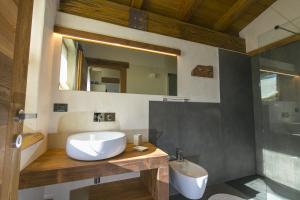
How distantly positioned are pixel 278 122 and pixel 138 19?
259cm

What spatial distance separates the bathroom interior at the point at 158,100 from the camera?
1.21m

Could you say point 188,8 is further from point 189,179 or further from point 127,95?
point 189,179

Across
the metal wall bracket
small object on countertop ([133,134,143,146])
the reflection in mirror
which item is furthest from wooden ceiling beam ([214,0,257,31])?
small object on countertop ([133,134,143,146])

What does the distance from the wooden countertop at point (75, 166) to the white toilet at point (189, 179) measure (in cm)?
42

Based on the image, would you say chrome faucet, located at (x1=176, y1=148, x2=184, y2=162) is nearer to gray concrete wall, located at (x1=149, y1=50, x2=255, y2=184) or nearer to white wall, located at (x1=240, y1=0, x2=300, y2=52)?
gray concrete wall, located at (x1=149, y1=50, x2=255, y2=184)

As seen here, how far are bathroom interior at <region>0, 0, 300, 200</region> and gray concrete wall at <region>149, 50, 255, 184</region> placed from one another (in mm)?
18

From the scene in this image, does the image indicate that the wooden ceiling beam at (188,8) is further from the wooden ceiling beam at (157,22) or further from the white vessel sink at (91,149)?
the white vessel sink at (91,149)

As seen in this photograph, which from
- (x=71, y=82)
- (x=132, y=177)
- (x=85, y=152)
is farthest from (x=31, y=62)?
(x=132, y=177)

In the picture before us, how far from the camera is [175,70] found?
7.31 feet

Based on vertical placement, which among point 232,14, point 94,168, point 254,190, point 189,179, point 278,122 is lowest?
point 254,190

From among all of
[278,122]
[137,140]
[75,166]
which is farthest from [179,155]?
[278,122]

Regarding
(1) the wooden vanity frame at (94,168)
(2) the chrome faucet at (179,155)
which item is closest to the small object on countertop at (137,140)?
(1) the wooden vanity frame at (94,168)

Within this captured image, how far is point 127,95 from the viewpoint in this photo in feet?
6.26

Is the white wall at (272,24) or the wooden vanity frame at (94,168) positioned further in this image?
the white wall at (272,24)
